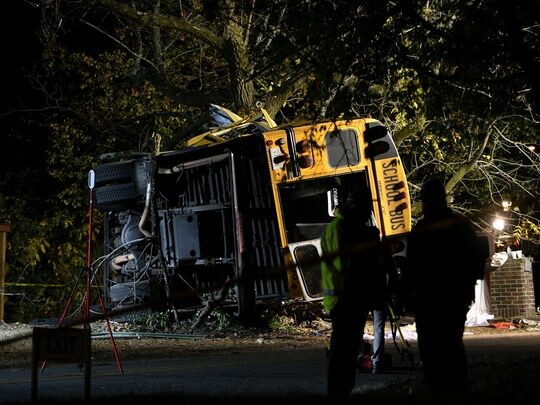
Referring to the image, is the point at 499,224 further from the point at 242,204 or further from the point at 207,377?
the point at 207,377

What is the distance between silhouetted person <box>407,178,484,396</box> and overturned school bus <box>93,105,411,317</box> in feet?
21.9

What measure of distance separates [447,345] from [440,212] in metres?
1.01

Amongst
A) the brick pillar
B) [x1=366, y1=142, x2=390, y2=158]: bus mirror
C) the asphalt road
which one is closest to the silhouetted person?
the asphalt road

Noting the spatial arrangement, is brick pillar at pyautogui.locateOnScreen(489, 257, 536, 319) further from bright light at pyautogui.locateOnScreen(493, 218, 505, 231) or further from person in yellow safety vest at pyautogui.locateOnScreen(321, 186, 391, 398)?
person in yellow safety vest at pyautogui.locateOnScreen(321, 186, 391, 398)

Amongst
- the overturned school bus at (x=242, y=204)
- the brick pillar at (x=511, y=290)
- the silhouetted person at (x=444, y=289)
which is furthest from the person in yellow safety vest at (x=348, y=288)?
the brick pillar at (x=511, y=290)

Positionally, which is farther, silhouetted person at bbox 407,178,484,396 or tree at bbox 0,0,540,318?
tree at bbox 0,0,540,318

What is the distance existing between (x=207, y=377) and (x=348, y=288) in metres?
3.44

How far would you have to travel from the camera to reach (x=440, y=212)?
7180mm

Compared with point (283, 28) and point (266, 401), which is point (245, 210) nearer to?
point (283, 28)

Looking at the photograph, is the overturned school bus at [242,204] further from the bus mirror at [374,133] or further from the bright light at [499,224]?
the bright light at [499,224]

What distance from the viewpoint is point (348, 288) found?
7.09 m

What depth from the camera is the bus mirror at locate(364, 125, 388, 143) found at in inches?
594

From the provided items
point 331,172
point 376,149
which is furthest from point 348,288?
point 376,149

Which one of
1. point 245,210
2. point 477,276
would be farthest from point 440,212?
point 245,210
